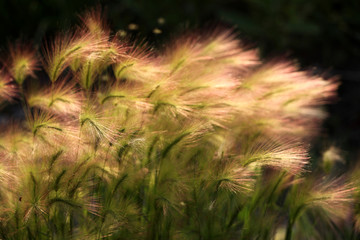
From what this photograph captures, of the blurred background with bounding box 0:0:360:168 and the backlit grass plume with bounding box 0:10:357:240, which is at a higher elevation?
the blurred background with bounding box 0:0:360:168

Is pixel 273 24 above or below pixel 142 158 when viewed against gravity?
above

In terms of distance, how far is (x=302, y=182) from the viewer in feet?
5.78

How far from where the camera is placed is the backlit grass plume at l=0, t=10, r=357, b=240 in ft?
4.69

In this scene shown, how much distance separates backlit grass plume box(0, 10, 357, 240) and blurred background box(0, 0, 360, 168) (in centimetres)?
184

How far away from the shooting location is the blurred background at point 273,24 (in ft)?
12.4

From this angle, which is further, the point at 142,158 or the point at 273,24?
the point at 273,24

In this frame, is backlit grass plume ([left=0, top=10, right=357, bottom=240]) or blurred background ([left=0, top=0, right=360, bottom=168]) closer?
backlit grass plume ([left=0, top=10, right=357, bottom=240])

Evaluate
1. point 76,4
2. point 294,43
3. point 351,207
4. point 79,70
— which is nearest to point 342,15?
point 294,43

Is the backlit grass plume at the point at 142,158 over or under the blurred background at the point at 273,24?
under

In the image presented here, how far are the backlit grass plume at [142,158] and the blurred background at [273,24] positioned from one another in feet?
6.02

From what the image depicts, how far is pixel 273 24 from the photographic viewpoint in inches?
164

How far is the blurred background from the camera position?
379 cm

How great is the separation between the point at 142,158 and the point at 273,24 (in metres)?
2.89

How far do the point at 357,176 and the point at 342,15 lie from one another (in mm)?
3155
